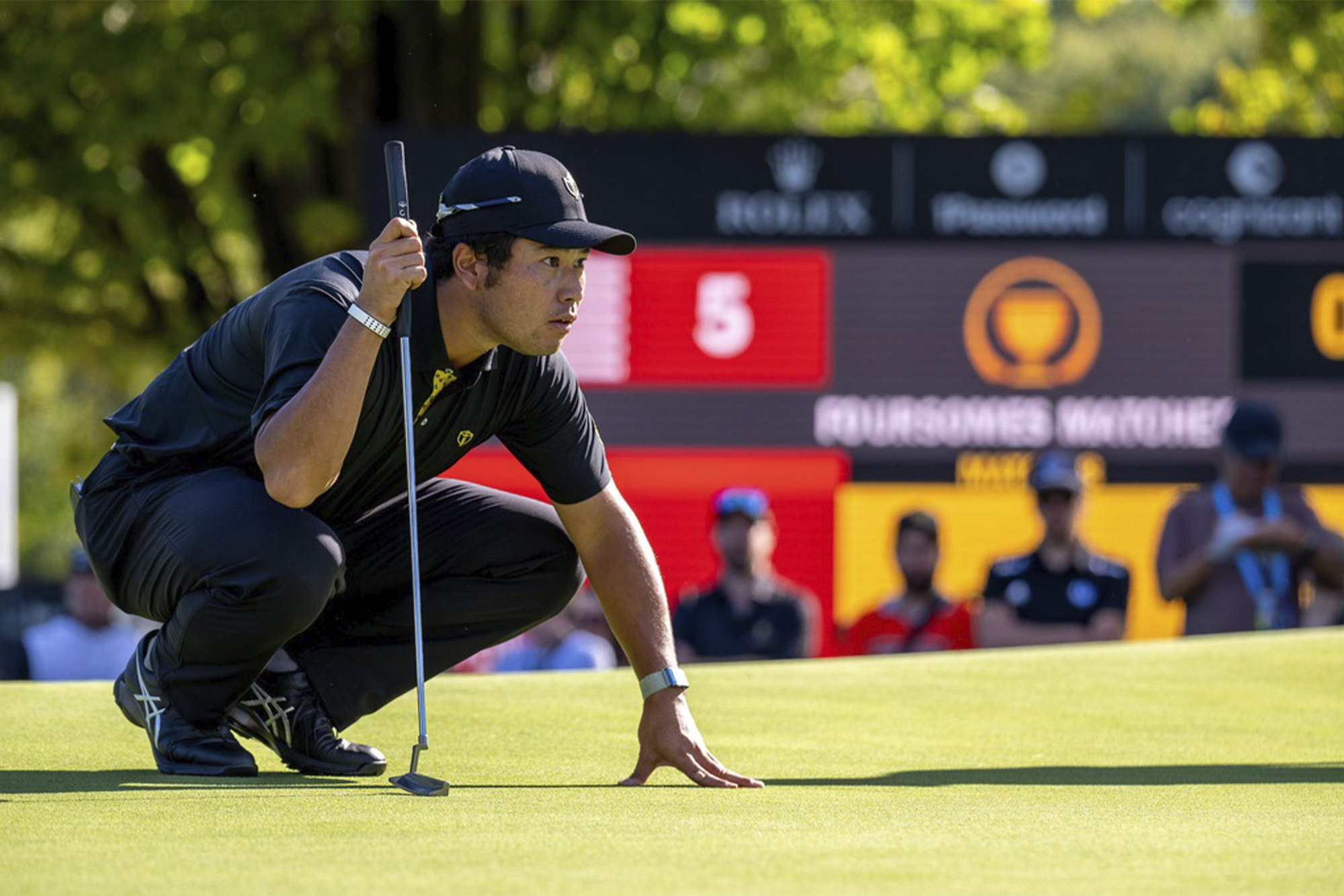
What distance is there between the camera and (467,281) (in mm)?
4594

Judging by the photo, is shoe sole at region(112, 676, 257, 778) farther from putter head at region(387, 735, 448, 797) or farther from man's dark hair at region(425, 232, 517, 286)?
man's dark hair at region(425, 232, 517, 286)

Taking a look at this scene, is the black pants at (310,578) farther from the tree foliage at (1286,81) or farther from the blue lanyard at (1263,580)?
the tree foliage at (1286,81)

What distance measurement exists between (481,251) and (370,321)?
1.31ft

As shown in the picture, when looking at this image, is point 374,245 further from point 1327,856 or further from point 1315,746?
point 1315,746

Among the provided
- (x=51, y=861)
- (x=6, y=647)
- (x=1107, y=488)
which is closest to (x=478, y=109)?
(x=6, y=647)

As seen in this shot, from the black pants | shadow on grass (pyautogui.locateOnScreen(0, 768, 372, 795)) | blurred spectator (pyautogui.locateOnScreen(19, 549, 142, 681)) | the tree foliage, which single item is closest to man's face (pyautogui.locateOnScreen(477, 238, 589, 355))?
the black pants

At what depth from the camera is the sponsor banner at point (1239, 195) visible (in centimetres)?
1124

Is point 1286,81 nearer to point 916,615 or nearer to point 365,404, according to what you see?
point 916,615

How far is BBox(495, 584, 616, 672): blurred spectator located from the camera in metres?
10.5

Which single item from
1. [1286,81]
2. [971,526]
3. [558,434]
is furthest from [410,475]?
[1286,81]

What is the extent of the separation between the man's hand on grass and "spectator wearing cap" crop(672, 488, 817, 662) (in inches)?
200

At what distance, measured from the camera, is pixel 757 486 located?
36.2 ft

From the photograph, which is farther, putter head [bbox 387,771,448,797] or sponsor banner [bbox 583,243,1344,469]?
sponsor banner [bbox 583,243,1344,469]

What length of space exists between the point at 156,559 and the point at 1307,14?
14730 millimetres
